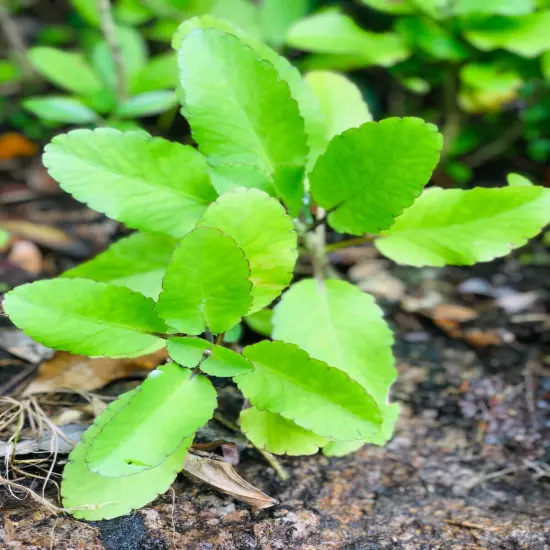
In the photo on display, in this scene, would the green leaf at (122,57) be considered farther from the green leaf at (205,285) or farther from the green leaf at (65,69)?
the green leaf at (205,285)

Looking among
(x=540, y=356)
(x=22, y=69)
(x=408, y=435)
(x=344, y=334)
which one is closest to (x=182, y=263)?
(x=344, y=334)

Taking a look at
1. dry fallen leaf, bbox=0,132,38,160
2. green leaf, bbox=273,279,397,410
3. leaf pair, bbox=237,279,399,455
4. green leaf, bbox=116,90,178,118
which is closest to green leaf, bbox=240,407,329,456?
leaf pair, bbox=237,279,399,455

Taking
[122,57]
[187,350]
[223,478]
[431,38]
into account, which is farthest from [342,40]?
[223,478]

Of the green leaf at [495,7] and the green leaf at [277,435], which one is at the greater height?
the green leaf at [495,7]

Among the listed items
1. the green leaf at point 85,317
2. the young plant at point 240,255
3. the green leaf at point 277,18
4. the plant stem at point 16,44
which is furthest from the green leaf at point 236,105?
the plant stem at point 16,44

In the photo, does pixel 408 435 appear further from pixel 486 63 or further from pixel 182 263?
pixel 486 63

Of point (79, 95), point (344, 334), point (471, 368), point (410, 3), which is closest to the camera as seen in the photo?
point (344, 334)
